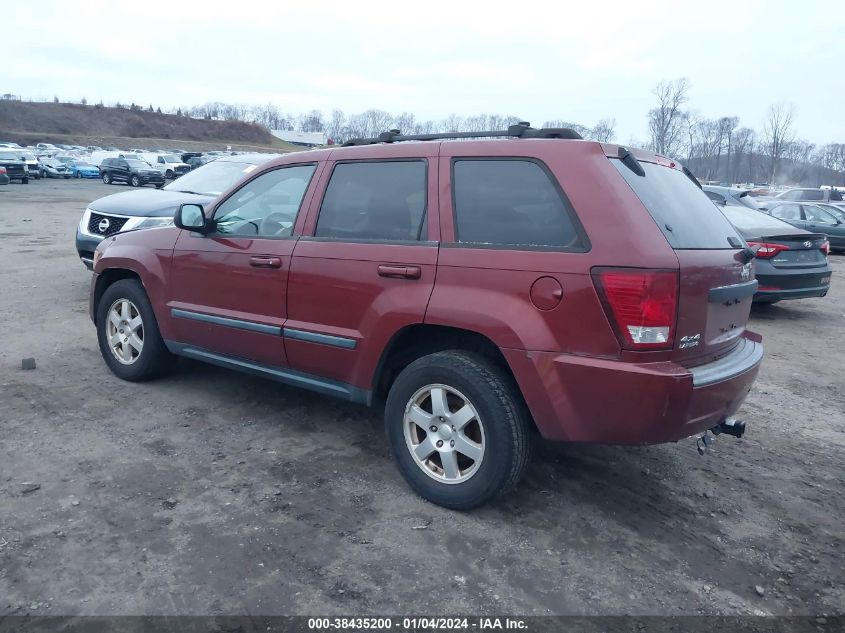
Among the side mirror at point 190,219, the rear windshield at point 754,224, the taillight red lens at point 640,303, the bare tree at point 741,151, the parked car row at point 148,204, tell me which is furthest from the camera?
the bare tree at point 741,151

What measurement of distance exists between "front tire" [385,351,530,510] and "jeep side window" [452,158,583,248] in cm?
64

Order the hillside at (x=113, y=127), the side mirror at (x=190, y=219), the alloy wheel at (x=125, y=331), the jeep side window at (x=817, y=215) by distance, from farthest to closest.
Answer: the hillside at (x=113, y=127), the jeep side window at (x=817, y=215), the alloy wheel at (x=125, y=331), the side mirror at (x=190, y=219)

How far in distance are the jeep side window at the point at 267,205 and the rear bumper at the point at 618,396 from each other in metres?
1.85

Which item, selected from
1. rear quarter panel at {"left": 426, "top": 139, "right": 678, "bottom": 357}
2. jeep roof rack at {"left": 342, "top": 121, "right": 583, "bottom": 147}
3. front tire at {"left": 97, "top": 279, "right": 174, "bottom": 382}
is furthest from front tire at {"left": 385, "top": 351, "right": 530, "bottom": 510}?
A: front tire at {"left": 97, "top": 279, "right": 174, "bottom": 382}

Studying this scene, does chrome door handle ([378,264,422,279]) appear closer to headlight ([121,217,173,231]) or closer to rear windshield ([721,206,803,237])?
headlight ([121,217,173,231])

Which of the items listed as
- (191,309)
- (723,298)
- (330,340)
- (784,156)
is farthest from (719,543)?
(784,156)

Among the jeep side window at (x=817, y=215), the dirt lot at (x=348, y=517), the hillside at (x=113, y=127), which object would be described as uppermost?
the hillside at (x=113, y=127)

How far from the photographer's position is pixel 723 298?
11.2 ft

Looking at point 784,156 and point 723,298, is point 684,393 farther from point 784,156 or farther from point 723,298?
point 784,156

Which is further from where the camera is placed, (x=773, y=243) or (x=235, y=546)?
(x=773, y=243)

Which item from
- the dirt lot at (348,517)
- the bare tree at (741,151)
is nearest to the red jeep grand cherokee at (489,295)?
the dirt lot at (348,517)

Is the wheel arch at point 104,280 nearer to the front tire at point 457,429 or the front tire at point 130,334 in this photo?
the front tire at point 130,334

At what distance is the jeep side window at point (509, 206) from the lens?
3318 millimetres

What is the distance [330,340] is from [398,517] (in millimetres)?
1083
